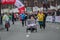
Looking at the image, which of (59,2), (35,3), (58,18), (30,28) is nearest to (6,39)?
(30,28)

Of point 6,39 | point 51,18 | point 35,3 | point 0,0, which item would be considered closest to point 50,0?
point 35,3

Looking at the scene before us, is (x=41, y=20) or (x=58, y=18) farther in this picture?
(x=58, y=18)

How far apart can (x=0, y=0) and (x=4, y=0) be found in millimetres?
1142

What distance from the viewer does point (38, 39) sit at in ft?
63.2

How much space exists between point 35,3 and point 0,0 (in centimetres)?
6906

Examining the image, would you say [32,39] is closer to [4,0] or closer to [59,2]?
[4,0]

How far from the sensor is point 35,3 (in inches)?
3814

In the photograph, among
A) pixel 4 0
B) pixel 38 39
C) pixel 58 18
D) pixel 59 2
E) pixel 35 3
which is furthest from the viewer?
pixel 35 3

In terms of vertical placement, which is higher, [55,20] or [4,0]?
[4,0]

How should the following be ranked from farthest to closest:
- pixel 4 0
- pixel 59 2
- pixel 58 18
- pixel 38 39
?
1. pixel 59 2
2. pixel 58 18
3. pixel 4 0
4. pixel 38 39

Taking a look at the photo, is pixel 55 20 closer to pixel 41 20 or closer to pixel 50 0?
pixel 41 20

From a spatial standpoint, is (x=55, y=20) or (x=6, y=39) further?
(x=55, y=20)

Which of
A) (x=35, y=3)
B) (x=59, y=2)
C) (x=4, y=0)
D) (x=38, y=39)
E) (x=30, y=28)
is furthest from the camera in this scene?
(x=35, y=3)

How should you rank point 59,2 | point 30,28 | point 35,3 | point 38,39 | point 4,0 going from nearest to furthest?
point 38,39 → point 30,28 → point 4,0 → point 59,2 → point 35,3
